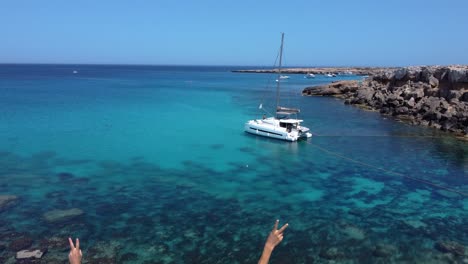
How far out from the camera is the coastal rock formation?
4384cm

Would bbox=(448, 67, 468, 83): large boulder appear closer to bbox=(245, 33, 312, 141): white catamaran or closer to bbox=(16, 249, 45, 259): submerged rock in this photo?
bbox=(245, 33, 312, 141): white catamaran

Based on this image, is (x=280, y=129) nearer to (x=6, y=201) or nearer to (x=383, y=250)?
(x=383, y=250)

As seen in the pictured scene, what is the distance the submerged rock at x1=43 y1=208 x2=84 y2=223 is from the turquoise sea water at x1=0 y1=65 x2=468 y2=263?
30 centimetres

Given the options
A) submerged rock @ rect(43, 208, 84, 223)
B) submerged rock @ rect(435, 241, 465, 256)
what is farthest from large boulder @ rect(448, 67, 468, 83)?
submerged rock @ rect(43, 208, 84, 223)

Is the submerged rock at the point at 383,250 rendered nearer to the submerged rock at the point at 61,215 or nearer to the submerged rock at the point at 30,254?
the submerged rock at the point at 30,254

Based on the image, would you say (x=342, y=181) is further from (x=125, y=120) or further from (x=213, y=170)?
(x=125, y=120)

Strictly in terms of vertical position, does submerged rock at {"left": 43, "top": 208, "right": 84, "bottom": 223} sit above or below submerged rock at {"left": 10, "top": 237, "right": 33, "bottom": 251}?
below

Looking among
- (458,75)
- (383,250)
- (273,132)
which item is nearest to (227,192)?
(383,250)

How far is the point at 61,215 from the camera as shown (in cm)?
1831

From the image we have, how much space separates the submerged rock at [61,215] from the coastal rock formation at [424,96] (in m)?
40.3

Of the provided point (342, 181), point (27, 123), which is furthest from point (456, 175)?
point (27, 123)

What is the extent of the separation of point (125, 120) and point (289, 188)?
3070 centimetres

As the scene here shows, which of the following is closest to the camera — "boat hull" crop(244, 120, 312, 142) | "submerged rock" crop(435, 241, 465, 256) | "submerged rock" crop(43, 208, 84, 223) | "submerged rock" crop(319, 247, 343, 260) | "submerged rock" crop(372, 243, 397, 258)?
"submerged rock" crop(319, 247, 343, 260)

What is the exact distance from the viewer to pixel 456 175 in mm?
27281
